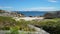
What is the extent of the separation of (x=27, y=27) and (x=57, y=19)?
73cm

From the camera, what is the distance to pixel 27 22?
13.0ft

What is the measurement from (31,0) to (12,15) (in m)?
0.56

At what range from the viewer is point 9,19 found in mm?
3951

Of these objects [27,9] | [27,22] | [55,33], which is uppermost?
[27,9]

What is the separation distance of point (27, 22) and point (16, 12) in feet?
1.13

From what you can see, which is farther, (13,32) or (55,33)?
(55,33)

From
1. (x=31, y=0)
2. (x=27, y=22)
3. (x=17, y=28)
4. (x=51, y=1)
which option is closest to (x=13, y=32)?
(x=17, y=28)

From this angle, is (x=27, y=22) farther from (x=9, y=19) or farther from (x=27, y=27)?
(x=9, y=19)

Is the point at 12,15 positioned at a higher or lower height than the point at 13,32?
higher

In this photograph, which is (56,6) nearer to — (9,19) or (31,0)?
(31,0)

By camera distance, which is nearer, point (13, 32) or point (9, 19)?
point (13, 32)

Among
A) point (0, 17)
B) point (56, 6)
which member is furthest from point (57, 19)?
point (0, 17)

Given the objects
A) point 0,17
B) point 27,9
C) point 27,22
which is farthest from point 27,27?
point 0,17

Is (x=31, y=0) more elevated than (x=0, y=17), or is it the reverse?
(x=31, y=0)
